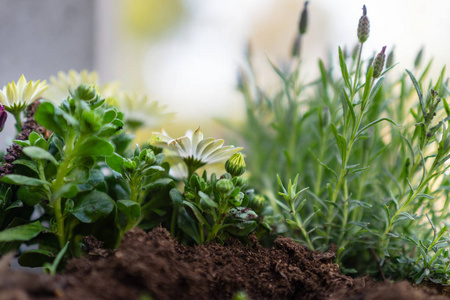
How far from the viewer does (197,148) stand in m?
0.57

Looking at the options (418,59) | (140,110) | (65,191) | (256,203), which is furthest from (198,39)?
(65,191)

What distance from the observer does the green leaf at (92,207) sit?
53 cm

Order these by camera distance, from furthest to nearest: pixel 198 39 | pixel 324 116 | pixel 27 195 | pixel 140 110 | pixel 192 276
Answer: pixel 198 39, pixel 140 110, pixel 324 116, pixel 27 195, pixel 192 276

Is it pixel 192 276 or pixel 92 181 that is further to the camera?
pixel 92 181

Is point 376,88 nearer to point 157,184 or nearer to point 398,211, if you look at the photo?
point 398,211

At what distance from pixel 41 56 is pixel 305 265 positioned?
2.98 ft

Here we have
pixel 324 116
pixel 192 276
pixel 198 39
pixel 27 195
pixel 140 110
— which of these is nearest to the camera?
pixel 192 276

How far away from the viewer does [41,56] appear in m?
1.03

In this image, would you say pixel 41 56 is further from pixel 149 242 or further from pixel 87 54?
pixel 149 242

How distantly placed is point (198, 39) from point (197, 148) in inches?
50.7

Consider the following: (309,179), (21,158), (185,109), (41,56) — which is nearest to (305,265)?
(309,179)

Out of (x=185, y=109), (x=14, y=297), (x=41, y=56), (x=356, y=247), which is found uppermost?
(x=41, y=56)

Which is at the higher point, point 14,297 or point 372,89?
point 372,89

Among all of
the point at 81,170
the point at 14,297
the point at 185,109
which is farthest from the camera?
the point at 185,109
